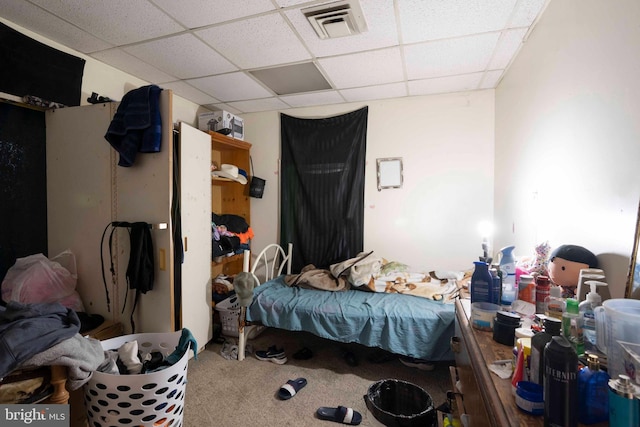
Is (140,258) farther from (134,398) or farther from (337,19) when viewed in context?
(337,19)

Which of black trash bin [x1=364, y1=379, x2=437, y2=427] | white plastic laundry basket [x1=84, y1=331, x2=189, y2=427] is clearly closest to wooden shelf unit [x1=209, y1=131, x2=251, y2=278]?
white plastic laundry basket [x1=84, y1=331, x2=189, y2=427]

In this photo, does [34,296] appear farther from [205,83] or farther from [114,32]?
[205,83]

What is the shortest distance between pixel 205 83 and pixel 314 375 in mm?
2661

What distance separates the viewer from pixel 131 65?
233 cm

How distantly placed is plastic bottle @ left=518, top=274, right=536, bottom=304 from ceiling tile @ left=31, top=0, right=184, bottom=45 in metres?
2.44

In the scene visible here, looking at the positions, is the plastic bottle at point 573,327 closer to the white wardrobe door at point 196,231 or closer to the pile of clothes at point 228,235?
the white wardrobe door at point 196,231

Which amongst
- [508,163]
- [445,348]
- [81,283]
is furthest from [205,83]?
[445,348]

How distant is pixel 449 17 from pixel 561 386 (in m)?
1.92

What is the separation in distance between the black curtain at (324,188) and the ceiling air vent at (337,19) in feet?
4.28

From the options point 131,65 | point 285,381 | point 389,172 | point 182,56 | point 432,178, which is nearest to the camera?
point 285,381

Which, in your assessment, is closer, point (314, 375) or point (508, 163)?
point (314, 375)

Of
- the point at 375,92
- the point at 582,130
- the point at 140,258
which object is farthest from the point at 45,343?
the point at 375,92

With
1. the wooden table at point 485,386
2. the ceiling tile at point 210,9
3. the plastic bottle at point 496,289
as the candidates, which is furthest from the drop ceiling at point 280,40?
the wooden table at point 485,386

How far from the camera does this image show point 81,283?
2057 millimetres
